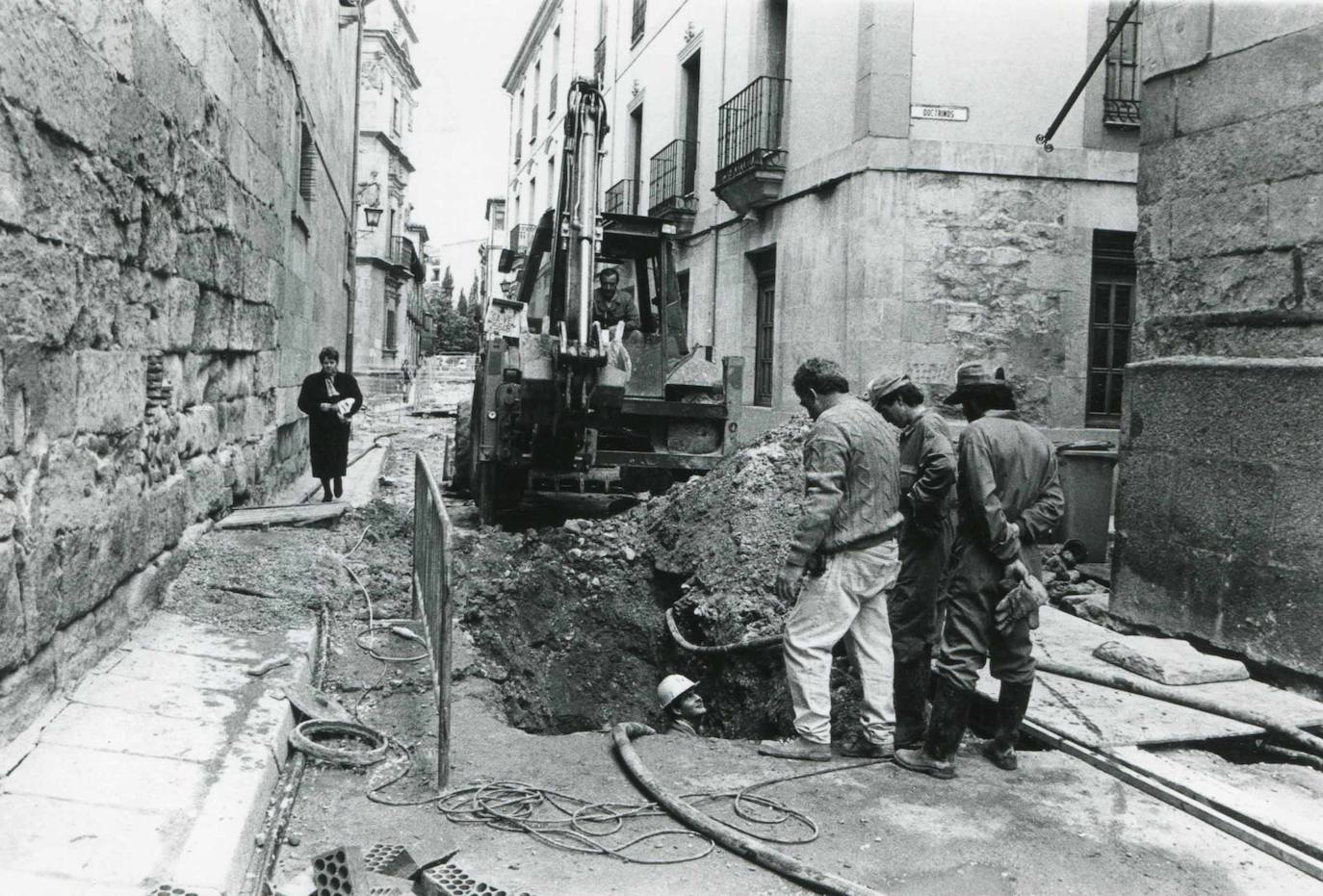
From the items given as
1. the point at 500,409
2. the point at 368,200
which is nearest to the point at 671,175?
the point at 500,409

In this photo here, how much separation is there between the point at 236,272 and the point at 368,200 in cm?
2666

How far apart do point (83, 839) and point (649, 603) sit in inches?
179

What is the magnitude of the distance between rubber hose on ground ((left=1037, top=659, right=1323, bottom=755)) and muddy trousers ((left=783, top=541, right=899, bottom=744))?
1.30m

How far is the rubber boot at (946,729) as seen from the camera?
404 cm

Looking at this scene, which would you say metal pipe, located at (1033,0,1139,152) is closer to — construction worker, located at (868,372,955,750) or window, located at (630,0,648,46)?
construction worker, located at (868,372,955,750)

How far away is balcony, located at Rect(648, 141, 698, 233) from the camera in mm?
15586

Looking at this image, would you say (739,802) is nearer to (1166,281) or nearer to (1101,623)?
(1101,623)

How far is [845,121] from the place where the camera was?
36.3 ft

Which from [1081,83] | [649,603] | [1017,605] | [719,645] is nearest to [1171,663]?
[1017,605]

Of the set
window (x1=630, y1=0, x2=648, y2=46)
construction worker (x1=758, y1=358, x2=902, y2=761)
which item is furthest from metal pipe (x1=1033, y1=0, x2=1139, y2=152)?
window (x1=630, y1=0, x2=648, y2=46)

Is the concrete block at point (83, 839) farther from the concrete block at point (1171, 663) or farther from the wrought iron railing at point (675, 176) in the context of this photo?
the wrought iron railing at point (675, 176)

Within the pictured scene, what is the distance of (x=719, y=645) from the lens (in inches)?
235

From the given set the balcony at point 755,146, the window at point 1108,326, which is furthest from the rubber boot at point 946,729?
the balcony at point 755,146

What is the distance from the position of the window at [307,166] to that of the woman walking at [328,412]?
249 cm
